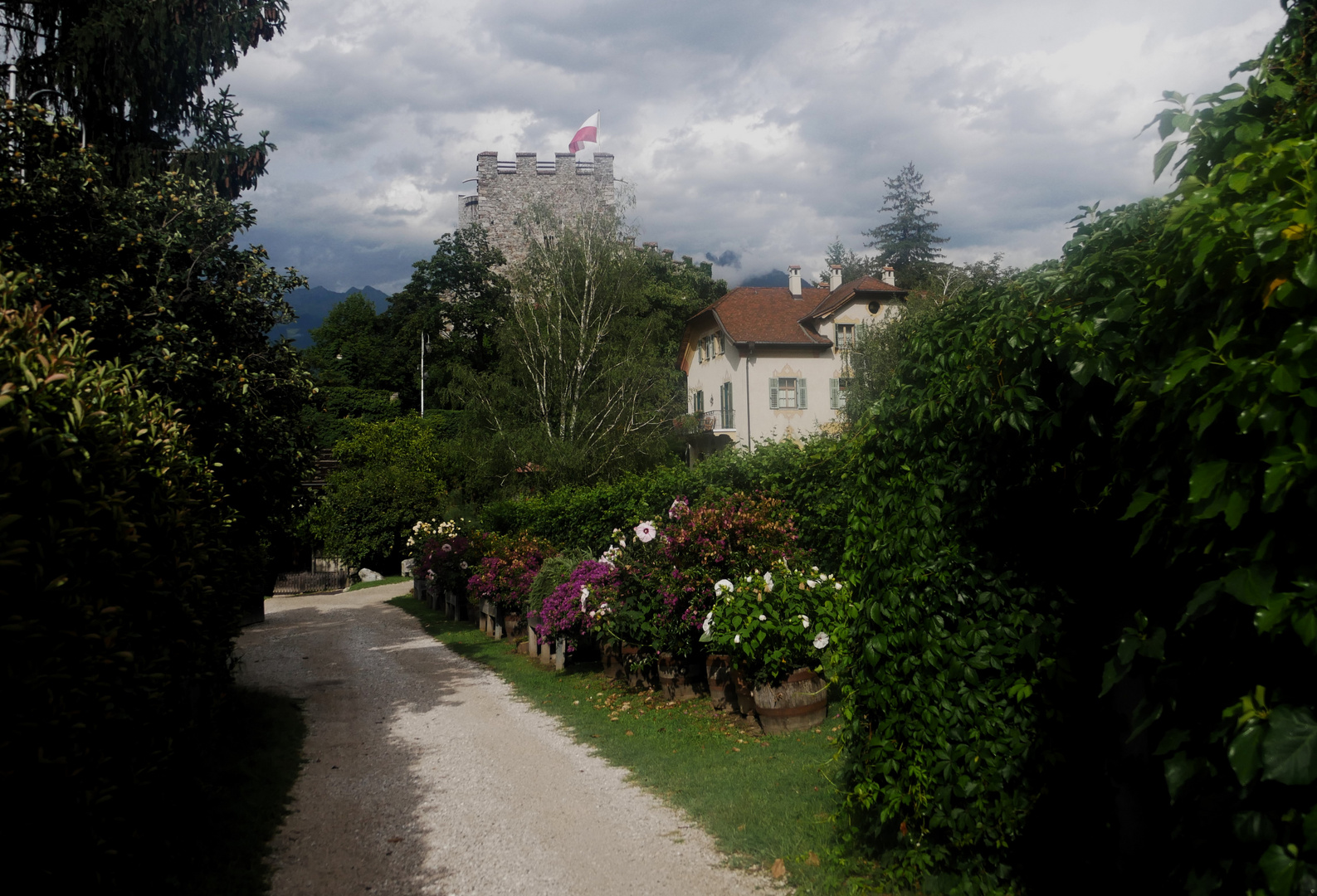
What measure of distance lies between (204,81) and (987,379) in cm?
1310

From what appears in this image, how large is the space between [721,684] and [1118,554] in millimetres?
5282

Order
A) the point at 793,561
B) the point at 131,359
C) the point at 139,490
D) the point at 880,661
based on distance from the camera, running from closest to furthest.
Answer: the point at 880,661 < the point at 139,490 < the point at 131,359 < the point at 793,561

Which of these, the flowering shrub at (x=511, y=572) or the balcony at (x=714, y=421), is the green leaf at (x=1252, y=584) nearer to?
the flowering shrub at (x=511, y=572)

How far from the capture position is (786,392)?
40.0 m

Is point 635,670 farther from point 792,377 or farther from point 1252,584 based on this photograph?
point 792,377

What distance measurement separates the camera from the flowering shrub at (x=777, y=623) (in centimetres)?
750

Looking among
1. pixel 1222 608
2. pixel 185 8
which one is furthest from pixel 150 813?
pixel 185 8

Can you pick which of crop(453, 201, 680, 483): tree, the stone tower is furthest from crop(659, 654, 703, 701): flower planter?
the stone tower

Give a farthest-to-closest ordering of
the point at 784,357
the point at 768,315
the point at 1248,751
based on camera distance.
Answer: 1. the point at 768,315
2. the point at 784,357
3. the point at 1248,751

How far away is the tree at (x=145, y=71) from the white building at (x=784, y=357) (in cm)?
2666

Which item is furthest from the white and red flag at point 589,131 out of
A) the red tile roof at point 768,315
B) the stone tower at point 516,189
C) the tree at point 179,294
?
the tree at point 179,294

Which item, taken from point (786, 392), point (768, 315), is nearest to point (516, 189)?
point (768, 315)

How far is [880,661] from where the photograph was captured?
15.1 ft

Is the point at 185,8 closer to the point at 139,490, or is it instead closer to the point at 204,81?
the point at 204,81
